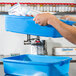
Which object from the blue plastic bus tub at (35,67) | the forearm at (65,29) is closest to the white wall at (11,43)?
the blue plastic bus tub at (35,67)

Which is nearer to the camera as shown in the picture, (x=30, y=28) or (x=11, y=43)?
(x=30, y=28)

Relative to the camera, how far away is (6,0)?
295 cm

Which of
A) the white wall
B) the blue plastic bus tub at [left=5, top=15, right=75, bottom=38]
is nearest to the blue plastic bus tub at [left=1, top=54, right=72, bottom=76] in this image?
the blue plastic bus tub at [left=5, top=15, right=75, bottom=38]

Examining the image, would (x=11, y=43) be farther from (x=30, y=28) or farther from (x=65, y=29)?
(x=65, y=29)

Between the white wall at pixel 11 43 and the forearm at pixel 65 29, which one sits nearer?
the forearm at pixel 65 29

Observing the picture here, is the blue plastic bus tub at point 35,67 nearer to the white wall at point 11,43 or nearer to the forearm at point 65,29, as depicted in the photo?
the forearm at point 65,29

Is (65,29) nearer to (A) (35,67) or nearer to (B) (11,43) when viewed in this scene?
(A) (35,67)

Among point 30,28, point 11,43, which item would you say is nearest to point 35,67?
point 30,28

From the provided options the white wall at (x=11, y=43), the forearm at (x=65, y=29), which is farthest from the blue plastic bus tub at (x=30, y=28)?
the white wall at (x=11, y=43)

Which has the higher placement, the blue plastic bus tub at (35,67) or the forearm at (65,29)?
the forearm at (65,29)

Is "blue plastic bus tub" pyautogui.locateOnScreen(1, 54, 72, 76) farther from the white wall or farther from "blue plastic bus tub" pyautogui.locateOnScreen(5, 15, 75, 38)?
the white wall

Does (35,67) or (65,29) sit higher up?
(65,29)

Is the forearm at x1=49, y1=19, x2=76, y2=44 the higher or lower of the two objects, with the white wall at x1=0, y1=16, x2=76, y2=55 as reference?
higher

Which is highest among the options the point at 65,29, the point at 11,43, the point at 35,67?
the point at 65,29
